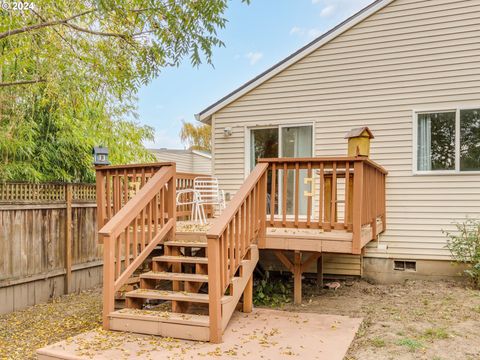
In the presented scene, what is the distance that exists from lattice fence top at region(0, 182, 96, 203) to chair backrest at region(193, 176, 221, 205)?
1965 mm

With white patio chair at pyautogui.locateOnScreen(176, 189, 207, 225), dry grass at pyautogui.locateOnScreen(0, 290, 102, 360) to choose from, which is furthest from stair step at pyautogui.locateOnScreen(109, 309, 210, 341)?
white patio chair at pyautogui.locateOnScreen(176, 189, 207, 225)

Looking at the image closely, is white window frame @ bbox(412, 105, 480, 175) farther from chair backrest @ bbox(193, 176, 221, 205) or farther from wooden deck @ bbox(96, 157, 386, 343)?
chair backrest @ bbox(193, 176, 221, 205)

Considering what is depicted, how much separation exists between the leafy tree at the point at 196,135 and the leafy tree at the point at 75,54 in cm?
2012

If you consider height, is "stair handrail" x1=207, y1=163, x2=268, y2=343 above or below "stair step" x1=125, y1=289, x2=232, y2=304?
above

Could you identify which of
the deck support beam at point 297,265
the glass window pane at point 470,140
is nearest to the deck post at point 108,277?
the deck support beam at point 297,265

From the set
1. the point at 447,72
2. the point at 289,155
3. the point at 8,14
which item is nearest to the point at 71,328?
the point at 8,14

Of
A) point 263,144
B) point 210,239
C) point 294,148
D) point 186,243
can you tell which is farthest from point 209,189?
point 210,239

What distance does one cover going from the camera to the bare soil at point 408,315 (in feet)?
12.4

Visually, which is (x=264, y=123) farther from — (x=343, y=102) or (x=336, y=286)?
(x=336, y=286)

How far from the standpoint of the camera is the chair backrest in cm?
706

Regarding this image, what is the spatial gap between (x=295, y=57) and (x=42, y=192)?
478cm

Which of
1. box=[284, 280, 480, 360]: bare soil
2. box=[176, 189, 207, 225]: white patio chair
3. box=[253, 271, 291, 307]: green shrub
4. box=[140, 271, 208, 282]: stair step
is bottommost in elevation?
box=[253, 271, 291, 307]: green shrub

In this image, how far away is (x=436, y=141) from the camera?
6.55 metres

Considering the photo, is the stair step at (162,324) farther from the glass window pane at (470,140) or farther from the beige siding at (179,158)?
the beige siding at (179,158)
